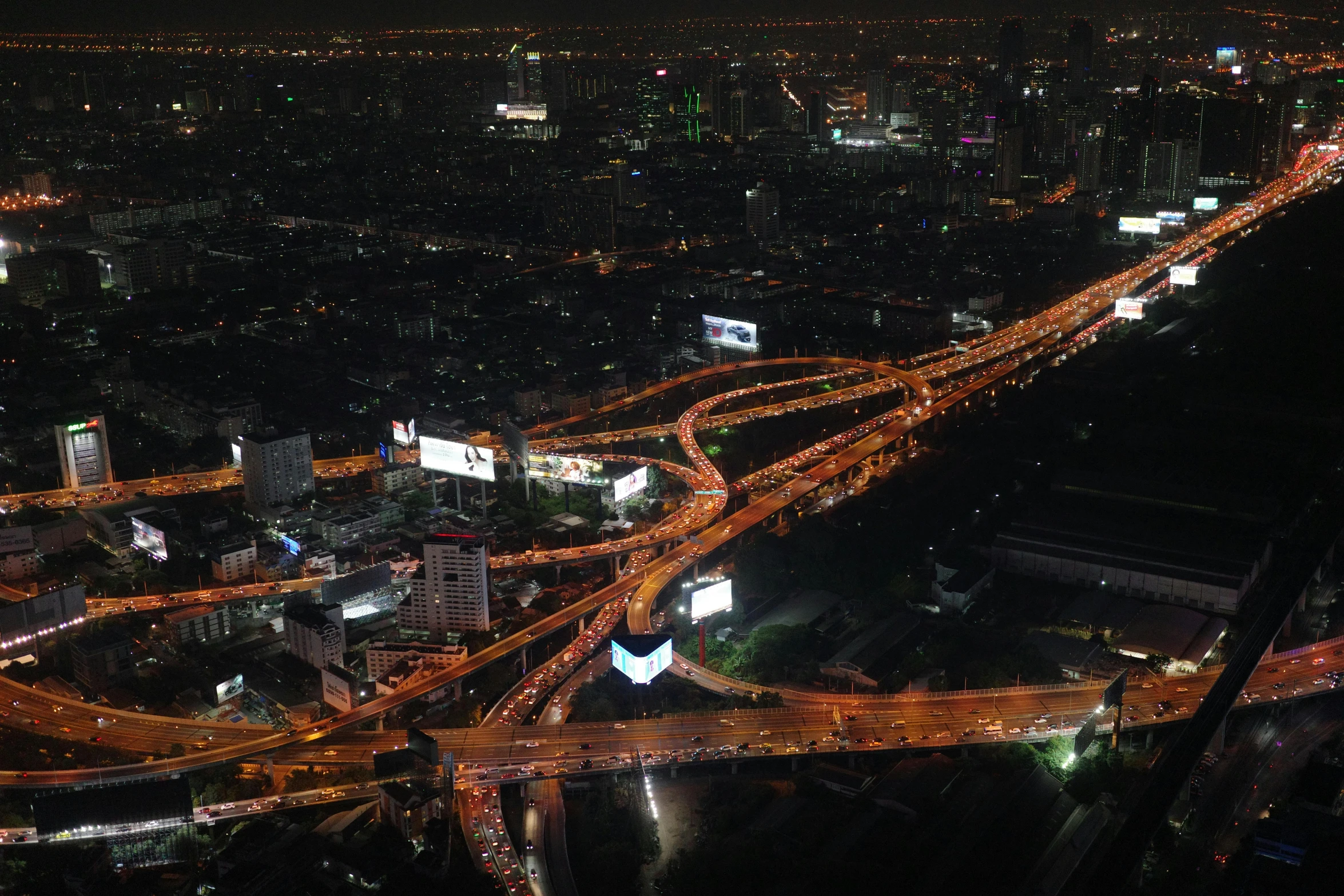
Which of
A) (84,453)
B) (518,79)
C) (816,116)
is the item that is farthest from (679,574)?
(518,79)

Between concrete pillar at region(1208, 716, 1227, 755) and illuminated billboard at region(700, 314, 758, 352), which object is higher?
illuminated billboard at region(700, 314, 758, 352)

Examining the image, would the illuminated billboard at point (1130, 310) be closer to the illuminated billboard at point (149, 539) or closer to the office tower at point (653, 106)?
the illuminated billboard at point (149, 539)

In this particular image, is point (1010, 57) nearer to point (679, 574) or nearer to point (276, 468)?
point (276, 468)

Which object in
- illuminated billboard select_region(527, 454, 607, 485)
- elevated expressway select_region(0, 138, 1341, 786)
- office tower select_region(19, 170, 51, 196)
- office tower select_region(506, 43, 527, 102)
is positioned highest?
office tower select_region(506, 43, 527, 102)

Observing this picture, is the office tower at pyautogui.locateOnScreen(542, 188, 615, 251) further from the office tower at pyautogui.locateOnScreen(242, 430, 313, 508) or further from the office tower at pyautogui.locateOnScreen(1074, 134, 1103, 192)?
the office tower at pyautogui.locateOnScreen(242, 430, 313, 508)

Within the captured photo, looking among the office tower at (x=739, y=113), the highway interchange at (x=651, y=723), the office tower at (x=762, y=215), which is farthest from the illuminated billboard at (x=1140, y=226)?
the highway interchange at (x=651, y=723)

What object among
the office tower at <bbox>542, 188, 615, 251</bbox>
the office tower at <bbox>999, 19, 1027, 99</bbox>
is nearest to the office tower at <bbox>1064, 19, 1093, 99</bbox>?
the office tower at <bbox>999, 19, 1027, 99</bbox>
